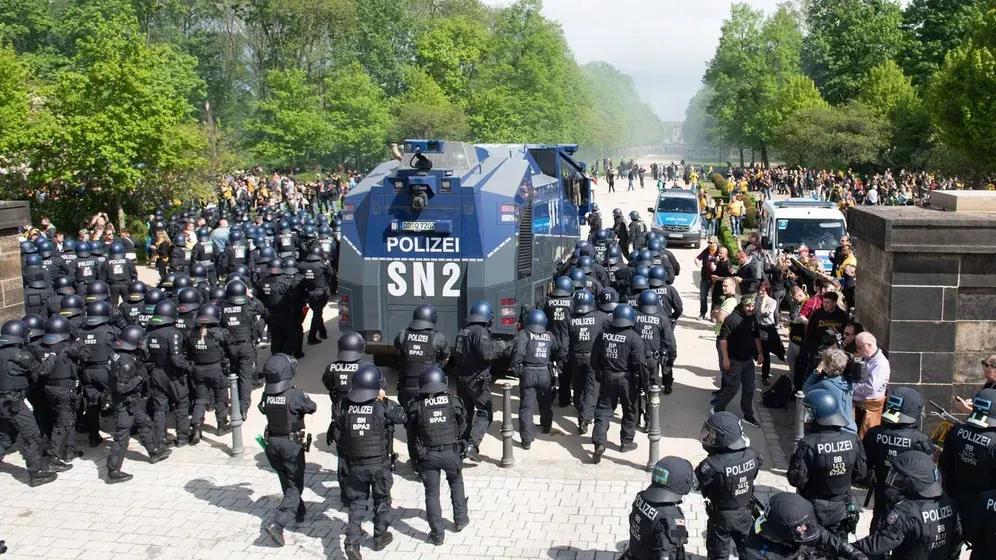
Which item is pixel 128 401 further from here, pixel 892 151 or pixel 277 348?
pixel 892 151

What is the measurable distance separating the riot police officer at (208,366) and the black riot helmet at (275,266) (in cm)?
323

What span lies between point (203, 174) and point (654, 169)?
46.3 metres

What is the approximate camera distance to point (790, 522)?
599 centimetres

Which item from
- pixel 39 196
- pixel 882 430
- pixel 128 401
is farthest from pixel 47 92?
pixel 882 430

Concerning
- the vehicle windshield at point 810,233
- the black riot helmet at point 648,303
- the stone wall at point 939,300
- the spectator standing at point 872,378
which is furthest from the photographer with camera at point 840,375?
the vehicle windshield at point 810,233

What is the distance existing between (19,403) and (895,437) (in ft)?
30.4

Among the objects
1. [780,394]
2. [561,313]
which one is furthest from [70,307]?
[780,394]

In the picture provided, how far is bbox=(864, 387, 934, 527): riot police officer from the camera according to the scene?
7.27 meters

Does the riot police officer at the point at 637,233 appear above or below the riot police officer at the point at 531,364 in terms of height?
above

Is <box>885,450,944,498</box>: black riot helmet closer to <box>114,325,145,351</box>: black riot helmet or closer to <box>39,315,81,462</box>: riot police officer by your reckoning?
<box>114,325,145,351</box>: black riot helmet

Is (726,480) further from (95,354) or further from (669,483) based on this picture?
(95,354)

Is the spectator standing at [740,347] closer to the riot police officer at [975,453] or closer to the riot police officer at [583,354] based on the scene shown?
the riot police officer at [583,354]

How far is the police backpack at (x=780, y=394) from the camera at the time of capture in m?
12.7

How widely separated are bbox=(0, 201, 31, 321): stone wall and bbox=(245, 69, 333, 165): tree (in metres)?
40.4
